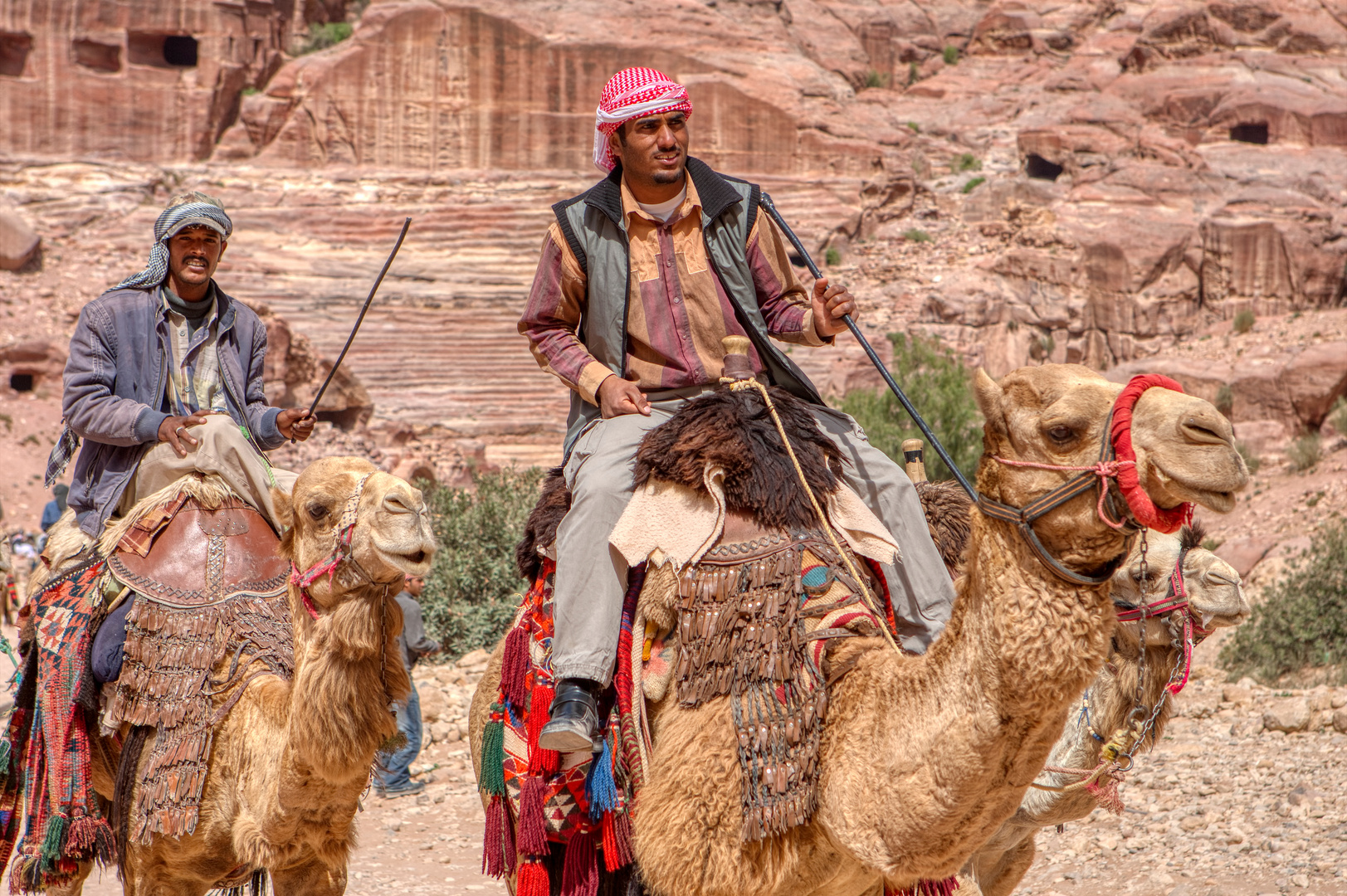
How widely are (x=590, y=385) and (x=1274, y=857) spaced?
16.6 ft

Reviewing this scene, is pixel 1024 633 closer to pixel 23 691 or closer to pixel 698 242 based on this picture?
pixel 698 242

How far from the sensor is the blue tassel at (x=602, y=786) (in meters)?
3.78

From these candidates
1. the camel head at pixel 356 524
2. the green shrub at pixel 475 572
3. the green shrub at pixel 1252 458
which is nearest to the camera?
the camel head at pixel 356 524

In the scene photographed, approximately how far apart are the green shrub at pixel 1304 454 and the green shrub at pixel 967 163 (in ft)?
78.3

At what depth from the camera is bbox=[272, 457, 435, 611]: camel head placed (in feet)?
13.1

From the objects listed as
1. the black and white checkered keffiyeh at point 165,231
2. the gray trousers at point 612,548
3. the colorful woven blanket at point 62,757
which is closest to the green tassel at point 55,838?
the colorful woven blanket at point 62,757

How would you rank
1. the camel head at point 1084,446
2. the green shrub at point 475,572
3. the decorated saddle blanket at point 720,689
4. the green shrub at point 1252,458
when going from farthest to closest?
the green shrub at point 1252,458
the green shrub at point 475,572
the decorated saddle blanket at point 720,689
the camel head at point 1084,446

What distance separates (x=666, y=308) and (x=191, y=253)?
2.07m

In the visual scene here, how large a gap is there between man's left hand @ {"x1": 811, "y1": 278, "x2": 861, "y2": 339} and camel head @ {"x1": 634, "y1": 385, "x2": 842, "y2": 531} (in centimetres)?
30

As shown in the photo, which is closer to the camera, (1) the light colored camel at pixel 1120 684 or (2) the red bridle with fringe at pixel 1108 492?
(2) the red bridle with fringe at pixel 1108 492

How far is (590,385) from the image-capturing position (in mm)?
4270

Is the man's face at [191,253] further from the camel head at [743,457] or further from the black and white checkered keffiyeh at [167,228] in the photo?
the camel head at [743,457]

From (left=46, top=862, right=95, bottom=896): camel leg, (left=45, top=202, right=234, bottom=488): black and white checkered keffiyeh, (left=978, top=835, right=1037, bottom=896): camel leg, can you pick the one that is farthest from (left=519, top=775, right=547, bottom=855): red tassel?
(left=45, top=202, right=234, bottom=488): black and white checkered keffiyeh

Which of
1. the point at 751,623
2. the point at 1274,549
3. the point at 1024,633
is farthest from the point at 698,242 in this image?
the point at 1274,549
